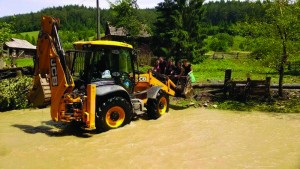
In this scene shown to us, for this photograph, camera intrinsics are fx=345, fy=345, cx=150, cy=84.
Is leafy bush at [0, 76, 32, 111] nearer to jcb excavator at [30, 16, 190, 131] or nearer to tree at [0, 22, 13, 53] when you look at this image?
jcb excavator at [30, 16, 190, 131]

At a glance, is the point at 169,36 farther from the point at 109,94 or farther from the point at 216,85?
the point at 109,94

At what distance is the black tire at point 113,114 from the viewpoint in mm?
10148

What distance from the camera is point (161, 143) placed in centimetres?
961

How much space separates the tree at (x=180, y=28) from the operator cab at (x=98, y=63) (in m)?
20.8

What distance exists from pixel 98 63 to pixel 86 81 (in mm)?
679

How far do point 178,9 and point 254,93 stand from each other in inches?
826

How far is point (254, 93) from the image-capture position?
603 inches

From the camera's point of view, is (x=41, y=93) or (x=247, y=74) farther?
(x=247, y=74)

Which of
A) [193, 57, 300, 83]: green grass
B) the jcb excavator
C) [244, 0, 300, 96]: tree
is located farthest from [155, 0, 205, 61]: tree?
the jcb excavator

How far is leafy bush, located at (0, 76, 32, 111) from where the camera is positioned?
14.2 meters

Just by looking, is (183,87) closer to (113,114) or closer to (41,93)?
(113,114)

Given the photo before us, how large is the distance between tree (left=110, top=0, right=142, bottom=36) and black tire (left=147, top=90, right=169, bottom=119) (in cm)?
1667

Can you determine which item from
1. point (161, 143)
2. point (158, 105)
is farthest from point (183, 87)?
point (161, 143)

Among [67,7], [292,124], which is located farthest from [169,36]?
[67,7]
